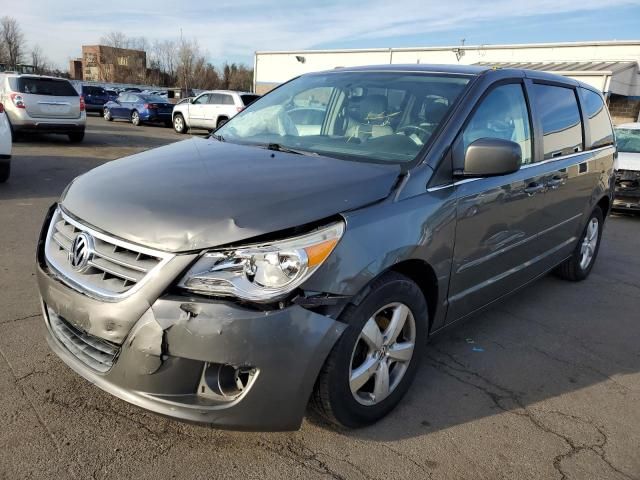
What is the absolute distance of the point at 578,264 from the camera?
527 cm

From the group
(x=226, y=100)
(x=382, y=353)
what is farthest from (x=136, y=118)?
(x=382, y=353)

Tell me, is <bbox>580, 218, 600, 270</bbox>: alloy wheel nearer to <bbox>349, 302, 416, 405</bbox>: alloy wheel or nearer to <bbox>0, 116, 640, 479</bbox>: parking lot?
<bbox>0, 116, 640, 479</bbox>: parking lot

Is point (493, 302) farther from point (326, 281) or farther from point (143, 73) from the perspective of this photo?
point (143, 73)

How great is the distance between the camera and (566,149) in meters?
4.31

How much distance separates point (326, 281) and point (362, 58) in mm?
32213

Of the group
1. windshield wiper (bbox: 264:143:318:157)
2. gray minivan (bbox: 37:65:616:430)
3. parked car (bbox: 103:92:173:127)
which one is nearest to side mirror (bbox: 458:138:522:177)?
gray minivan (bbox: 37:65:616:430)

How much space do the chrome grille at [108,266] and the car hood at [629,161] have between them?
902cm

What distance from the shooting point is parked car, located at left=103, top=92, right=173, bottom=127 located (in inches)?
869

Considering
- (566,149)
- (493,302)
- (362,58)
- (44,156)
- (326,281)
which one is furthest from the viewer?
(362,58)

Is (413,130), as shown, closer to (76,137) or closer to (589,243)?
(589,243)

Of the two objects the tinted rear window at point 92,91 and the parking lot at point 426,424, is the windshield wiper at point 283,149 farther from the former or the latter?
the tinted rear window at point 92,91

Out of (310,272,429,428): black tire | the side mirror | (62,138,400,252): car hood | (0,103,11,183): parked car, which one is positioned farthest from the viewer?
(0,103,11,183): parked car

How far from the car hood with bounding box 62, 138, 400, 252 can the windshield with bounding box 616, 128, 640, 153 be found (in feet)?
28.7

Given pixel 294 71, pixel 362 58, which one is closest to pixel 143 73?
pixel 294 71
